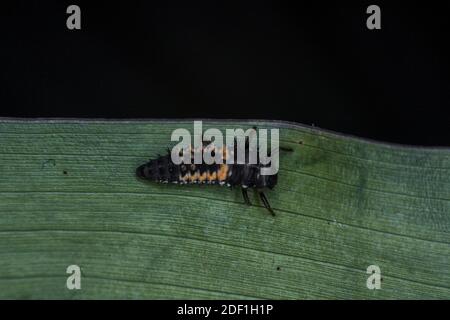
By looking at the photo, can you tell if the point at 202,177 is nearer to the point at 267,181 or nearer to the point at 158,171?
the point at 158,171

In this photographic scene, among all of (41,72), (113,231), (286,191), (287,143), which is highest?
(41,72)

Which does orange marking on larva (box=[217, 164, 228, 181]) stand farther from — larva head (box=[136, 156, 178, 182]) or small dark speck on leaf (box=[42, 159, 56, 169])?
small dark speck on leaf (box=[42, 159, 56, 169])

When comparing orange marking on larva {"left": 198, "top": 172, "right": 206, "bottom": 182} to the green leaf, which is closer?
the green leaf

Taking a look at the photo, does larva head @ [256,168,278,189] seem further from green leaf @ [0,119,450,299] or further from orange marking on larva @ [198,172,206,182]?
orange marking on larva @ [198,172,206,182]

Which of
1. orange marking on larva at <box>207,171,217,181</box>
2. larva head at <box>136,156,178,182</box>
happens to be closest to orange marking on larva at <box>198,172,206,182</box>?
orange marking on larva at <box>207,171,217,181</box>

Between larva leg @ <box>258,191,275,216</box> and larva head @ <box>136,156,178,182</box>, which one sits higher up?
larva head @ <box>136,156,178,182</box>

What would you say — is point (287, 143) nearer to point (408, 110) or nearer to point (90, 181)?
point (408, 110)

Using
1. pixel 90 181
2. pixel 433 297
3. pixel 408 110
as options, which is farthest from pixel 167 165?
pixel 433 297

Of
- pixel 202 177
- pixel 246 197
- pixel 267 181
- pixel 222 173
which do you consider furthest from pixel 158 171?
pixel 267 181
